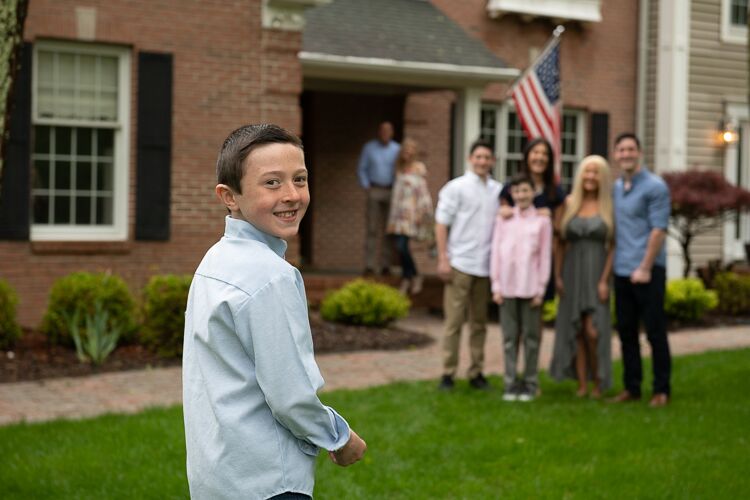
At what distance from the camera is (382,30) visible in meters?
15.7

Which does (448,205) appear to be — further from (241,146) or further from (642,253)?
(241,146)

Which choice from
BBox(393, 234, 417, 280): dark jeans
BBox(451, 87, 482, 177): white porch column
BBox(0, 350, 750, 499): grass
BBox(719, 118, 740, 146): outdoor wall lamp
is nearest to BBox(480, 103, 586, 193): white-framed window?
BBox(451, 87, 482, 177): white porch column

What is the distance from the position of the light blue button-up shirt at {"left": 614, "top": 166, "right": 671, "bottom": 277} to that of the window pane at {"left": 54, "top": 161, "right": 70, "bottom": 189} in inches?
260

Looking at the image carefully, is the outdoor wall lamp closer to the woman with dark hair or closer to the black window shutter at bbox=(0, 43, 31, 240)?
the woman with dark hair

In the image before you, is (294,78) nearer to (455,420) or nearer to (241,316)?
(455,420)

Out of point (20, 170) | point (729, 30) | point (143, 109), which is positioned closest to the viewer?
point (20, 170)

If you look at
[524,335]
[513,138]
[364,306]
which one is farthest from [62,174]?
[513,138]

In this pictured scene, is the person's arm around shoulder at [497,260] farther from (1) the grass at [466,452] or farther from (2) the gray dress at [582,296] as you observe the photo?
(1) the grass at [466,452]

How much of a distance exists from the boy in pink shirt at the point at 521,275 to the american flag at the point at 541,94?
199 inches

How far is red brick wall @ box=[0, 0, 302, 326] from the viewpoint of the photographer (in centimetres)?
1205

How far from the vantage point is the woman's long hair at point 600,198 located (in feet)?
26.8

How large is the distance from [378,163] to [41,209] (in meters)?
4.57

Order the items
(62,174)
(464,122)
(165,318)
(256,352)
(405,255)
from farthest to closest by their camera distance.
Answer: (464,122)
(405,255)
(62,174)
(165,318)
(256,352)

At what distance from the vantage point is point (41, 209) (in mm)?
12086
